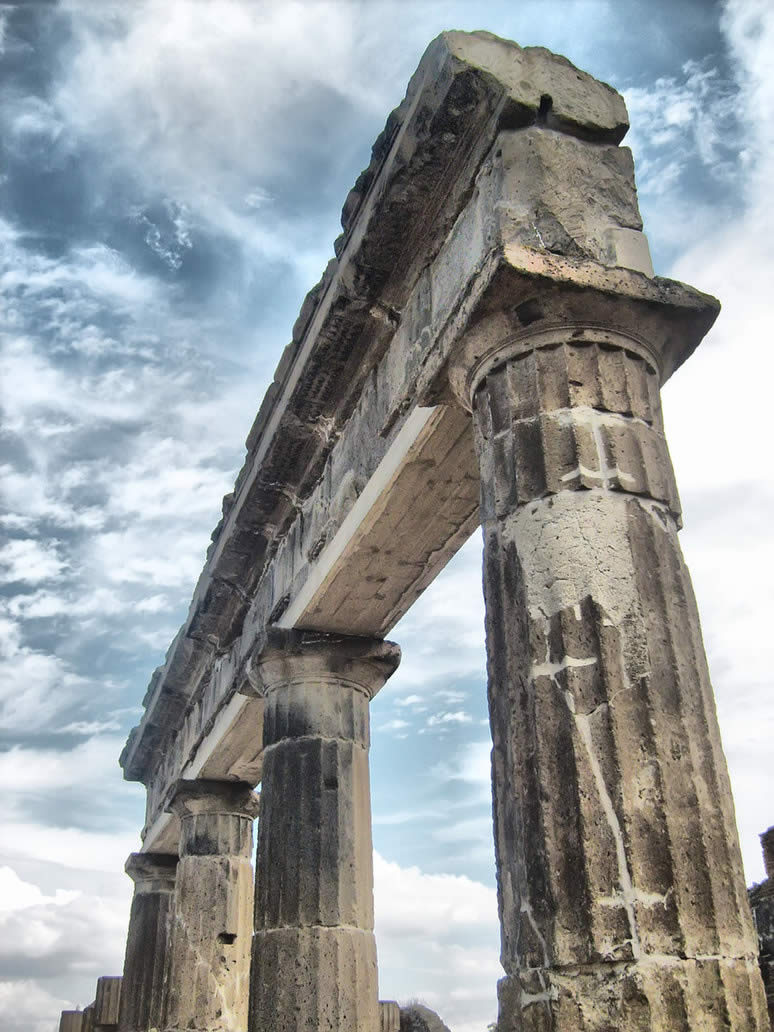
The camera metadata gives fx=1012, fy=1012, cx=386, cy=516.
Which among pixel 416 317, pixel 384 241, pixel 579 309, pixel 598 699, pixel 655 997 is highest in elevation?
pixel 384 241

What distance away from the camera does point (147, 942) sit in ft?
41.7

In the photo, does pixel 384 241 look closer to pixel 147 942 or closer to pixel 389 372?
pixel 389 372

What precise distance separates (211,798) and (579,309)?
7.74 metres

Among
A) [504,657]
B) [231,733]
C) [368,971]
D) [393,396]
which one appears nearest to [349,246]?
[393,396]

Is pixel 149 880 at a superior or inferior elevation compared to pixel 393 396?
inferior

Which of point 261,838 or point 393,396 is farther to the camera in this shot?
point 261,838

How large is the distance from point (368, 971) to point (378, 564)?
102 inches

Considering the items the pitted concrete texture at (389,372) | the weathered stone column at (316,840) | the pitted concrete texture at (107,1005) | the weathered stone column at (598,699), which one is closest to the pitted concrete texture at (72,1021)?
the pitted concrete texture at (107,1005)

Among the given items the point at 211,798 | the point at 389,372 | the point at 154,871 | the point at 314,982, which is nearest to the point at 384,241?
the point at 389,372

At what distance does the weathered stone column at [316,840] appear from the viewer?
6301 mm

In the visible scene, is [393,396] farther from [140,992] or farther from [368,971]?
[140,992]

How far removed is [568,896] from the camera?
313 centimetres

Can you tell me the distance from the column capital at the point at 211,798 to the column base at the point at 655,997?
7.78 metres

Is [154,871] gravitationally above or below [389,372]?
below
